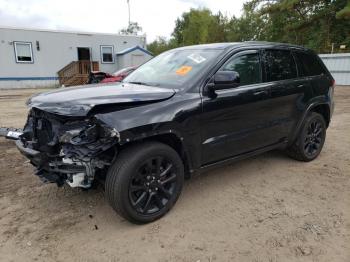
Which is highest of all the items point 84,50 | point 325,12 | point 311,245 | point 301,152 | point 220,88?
point 325,12

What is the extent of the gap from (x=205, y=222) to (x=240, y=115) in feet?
4.33

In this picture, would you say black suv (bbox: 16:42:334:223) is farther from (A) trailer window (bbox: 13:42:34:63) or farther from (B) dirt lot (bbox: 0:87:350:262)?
(A) trailer window (bbox: 13:42:34:63)

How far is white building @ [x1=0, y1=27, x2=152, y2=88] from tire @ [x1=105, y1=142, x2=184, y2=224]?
1877 centimetres

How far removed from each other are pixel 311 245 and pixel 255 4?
27.3 metres

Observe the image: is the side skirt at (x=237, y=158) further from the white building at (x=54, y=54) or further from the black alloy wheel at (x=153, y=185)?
the white building at (x=54, y=54)

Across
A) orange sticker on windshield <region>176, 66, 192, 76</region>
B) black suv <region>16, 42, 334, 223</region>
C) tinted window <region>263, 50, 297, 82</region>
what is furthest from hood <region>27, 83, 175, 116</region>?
tinted window <region>263, 50, 297, 82</region>

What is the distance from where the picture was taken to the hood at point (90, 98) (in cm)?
280

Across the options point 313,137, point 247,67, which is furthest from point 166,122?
point 313,137

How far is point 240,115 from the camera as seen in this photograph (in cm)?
374

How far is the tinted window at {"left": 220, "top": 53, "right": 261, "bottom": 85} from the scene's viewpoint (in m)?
3.77

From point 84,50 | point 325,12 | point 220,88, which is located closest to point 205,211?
point 220,88

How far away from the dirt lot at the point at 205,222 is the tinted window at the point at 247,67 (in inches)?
52.7

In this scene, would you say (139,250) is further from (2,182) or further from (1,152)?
(1,152)

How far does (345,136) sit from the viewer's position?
20.9 feet
